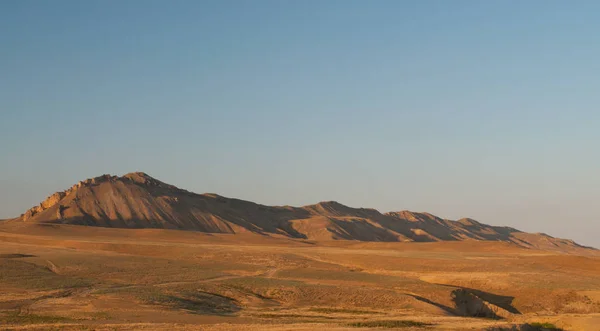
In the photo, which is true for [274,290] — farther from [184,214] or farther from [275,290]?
[184,214]

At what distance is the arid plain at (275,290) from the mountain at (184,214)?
34.3 m

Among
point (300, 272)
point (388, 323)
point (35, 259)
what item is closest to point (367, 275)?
point (300, 272)

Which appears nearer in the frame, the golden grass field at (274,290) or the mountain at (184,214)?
the golden grass field at (274,290)

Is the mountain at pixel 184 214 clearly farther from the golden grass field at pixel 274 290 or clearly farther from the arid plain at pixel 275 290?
the golden grass field at pixel 274 290

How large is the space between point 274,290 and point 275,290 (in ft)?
0.25

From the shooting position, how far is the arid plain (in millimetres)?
31562

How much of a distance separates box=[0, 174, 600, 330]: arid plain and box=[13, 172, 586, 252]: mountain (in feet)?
113

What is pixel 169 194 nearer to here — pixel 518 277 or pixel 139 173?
pixel 139 173

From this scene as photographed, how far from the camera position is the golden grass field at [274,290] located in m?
31.6

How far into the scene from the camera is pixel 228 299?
41531mm

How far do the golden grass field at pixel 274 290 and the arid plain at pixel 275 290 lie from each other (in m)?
0.09

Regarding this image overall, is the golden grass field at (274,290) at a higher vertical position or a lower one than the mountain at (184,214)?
lower

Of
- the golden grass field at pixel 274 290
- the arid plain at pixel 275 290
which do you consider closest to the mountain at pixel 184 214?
the arid plain at pixel 275 290

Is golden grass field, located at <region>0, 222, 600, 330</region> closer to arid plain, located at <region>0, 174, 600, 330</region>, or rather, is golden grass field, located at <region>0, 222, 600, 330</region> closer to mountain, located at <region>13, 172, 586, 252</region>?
arid plain, located at <region>0, 174, 600, 330</region>
